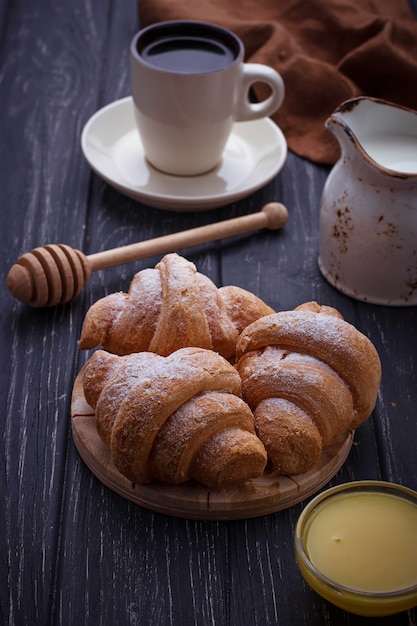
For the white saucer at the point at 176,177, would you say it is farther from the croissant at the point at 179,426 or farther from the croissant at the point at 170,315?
the croissant at the point at 179,426

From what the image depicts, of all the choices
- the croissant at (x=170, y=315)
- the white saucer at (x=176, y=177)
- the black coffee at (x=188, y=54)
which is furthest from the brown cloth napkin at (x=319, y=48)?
the croissant at (x=170, y=315)

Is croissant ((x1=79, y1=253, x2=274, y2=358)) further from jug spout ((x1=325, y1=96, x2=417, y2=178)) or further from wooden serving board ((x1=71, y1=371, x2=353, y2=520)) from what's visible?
jug spout ((x1=325, y1=96, x2=417, y2=178))

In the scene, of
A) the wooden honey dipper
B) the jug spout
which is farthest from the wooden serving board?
the jug spout

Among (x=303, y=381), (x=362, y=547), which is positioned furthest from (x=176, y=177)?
(x=362, y=547)

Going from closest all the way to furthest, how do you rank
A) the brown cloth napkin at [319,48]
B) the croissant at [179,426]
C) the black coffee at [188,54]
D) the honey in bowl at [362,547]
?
1. the honey in bowl at [362,547]
2. the croissant at [179,426]
3. the black coffee at [188,54]
4. the brown cloth napkin at [319,48]

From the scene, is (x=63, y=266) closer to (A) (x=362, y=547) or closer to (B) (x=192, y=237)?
(B) (x=192, y=237)

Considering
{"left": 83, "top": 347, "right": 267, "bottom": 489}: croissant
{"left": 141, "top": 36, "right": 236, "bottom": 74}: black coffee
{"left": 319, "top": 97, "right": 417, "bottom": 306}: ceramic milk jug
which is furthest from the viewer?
{"left": 141, "top": 36, "right": 236, "bottom": 74}: black coffee
